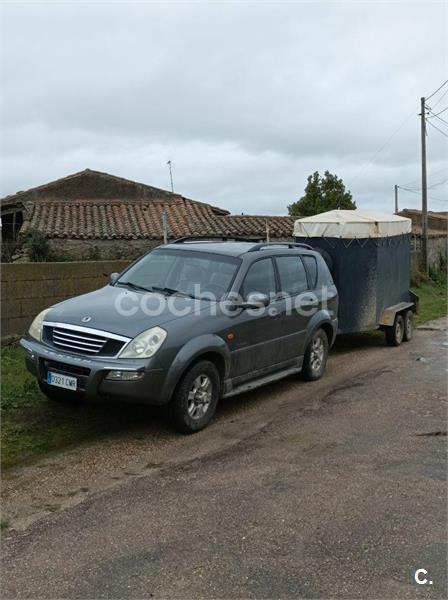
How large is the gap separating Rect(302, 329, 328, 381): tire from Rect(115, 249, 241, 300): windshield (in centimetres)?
→ 180

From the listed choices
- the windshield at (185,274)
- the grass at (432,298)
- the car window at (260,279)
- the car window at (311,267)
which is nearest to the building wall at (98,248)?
the grass at (432,298)

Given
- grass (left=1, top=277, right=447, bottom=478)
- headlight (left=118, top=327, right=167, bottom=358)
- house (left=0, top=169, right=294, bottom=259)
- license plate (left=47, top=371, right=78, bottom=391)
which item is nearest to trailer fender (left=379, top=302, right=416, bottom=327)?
grass (left=1, top=277, right=447, bottom=478)

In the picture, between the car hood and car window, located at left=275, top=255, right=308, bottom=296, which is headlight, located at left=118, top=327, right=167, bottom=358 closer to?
the car hood

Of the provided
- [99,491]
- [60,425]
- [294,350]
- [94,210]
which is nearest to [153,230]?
[94,210]

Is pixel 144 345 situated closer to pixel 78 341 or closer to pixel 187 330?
pixel 187 330

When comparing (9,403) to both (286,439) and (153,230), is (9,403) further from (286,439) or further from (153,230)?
(153,230)

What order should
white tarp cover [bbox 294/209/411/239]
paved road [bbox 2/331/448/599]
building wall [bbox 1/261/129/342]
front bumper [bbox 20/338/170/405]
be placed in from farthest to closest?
white tarp cover [bbox 294/209/411/239]
building wall [bbox 1/261/129/342]
front bumper [bbox 20/338/170/405]
paved road [bbox 2/331/448/599]

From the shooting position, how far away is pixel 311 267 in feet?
26.2

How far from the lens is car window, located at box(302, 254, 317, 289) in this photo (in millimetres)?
7856

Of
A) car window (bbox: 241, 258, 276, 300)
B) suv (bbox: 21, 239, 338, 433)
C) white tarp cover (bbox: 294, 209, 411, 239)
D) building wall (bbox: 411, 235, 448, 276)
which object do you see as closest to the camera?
suv (bbox: 21, 239, 338, 433)

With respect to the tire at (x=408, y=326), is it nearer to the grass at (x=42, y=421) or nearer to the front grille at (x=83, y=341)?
the grass at (x=42, y=421)

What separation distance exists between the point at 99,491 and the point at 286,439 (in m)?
1.90

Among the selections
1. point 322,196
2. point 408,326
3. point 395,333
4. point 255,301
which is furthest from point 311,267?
point 322,196

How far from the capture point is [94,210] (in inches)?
907
